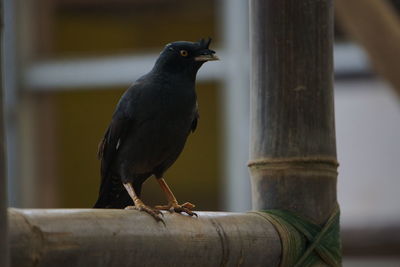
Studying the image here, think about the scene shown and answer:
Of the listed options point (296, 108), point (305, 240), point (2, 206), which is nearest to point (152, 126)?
point (296, 108)

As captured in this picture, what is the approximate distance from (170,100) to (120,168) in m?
0.40

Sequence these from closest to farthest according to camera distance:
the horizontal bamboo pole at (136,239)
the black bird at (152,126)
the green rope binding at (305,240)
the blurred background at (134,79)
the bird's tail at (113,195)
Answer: the horizontal bamboo pole at (136,239)
the green rope binding at (305,240)
the black bird at (152,126)
the bird's tail at (113,195)
the blurred background at (134,79)

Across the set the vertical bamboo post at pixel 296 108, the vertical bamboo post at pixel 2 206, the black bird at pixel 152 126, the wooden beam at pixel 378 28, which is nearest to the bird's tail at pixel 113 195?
the black bird at pixel 152 126

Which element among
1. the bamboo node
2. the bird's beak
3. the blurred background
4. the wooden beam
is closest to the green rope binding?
the bamboo node

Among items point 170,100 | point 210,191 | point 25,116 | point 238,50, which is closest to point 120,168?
point 170,100

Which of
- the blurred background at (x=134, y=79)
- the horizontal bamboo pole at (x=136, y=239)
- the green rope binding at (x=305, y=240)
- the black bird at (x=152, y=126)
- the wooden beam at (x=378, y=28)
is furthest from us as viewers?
the blurred background at (x=134, y=79)

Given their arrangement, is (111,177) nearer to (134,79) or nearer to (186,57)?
(186,57)

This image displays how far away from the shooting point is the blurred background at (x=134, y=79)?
10.1 m

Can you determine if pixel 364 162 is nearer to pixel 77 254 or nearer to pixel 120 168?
pixel 120 168

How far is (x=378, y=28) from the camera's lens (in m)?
6.24

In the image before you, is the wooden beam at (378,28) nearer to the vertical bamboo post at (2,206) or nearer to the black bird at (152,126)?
the black bird at (152,126)

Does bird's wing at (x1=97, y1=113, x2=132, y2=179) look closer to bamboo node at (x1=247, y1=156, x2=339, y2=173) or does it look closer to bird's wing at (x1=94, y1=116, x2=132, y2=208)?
bird's wing at (x1=94, y1=116, x2=132, y2=208)

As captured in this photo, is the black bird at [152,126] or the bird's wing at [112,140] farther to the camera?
the bird's wing at [112,140]

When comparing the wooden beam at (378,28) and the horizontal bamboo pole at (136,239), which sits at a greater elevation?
the wooden beam at (378,28)
